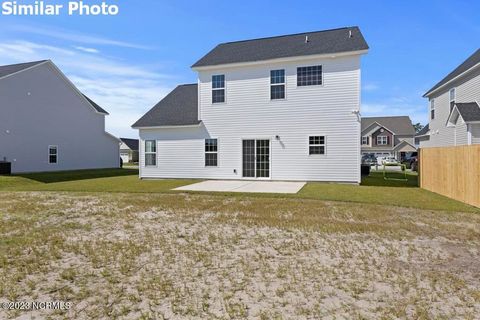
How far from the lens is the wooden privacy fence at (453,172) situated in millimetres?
9445

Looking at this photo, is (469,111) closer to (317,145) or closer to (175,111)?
(317,145)

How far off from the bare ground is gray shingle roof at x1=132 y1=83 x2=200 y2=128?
33.0 feet

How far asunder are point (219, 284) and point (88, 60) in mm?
16166

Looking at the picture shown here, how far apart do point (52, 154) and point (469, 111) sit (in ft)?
98.5

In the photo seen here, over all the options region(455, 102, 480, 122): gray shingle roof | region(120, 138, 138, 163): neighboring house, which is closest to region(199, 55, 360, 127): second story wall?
region(455, 102, 480, 122): gray shingle roof

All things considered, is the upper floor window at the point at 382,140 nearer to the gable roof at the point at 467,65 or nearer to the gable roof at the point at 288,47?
the gable roof at the point at 467,65

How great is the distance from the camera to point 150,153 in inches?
726

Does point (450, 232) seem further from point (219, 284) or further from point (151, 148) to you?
point (151, 148)

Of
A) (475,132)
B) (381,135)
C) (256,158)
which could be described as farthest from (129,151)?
(475,132)

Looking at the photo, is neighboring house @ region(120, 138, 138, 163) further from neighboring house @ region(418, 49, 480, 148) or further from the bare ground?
the bare ground

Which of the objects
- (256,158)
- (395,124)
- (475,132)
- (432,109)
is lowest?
(256,158)

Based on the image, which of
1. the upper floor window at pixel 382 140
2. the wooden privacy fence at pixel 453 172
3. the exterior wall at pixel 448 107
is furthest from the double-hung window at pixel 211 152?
the upper floor window at pixel 382 140

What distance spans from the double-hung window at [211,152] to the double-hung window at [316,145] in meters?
5.12

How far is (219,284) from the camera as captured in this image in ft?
12.7
